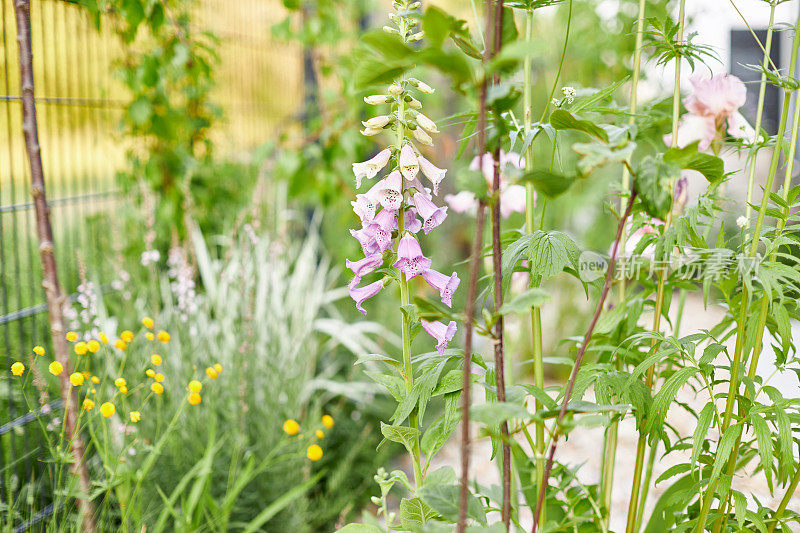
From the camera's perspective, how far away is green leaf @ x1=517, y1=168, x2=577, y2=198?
0.60 meters

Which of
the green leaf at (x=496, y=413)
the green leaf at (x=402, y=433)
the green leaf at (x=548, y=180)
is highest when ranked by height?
the green leaf at (x=548, y=180)

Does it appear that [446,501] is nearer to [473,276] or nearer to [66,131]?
[473,276]

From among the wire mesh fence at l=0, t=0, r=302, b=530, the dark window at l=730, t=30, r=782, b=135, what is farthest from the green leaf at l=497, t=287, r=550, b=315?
the dark window at l=730, t=30, r=782, b=135

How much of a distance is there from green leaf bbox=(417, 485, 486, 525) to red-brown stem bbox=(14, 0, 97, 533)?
74cm

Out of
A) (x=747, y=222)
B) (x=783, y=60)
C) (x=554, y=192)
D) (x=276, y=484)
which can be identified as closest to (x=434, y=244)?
(x=276, y=484)

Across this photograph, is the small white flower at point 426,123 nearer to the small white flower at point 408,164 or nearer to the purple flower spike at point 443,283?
the small white flower at point 408,164

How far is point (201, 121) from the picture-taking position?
2.58 meters

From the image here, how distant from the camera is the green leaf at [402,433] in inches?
33.2

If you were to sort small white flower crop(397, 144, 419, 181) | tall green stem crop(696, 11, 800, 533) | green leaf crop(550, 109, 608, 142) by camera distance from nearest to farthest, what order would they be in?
green leaf crop(550, 109, 608, 142) → small white flower crop(397, 144, 419, 181) → tall green stem crop(696, 11, 800, 533)

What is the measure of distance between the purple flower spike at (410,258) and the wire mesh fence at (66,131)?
2.75 feet

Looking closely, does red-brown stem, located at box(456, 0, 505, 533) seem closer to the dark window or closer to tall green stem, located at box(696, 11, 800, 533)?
tall green stem, located at box(696, 11, 800, 533)

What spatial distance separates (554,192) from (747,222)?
52 cm

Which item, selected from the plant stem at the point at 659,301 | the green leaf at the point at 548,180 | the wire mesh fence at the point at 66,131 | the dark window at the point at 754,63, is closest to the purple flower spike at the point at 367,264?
the green leaf at the point at 548,180

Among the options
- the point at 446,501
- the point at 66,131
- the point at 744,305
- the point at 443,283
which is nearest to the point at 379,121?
the point at 443,283
